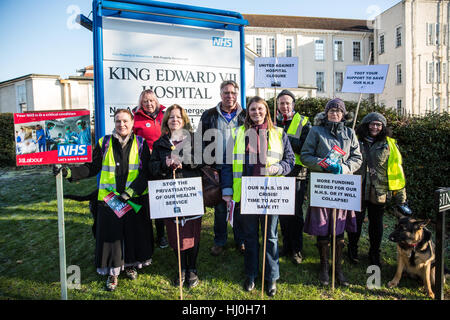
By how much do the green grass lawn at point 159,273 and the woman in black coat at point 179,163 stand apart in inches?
13.7

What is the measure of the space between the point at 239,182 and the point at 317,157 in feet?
3.28

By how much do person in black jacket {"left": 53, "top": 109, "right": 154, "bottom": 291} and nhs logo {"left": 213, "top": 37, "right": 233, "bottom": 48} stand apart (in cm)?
219

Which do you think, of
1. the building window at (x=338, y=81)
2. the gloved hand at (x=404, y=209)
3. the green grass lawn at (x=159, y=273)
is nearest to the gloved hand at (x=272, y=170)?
the green grass lawn at (x=159, y=273)

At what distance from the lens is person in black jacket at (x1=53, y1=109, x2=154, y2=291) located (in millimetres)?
3428

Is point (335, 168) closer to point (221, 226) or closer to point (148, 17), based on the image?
point (221, 226)

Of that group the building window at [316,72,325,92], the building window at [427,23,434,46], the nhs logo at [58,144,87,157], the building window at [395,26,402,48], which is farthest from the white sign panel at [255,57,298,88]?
the building window at [316,72,325,92]

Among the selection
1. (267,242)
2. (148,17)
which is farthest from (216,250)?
(148,17)

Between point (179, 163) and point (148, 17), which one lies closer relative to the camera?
point (179, 163)

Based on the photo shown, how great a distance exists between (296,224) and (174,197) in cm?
177

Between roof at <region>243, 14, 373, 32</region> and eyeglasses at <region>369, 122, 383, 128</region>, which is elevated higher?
roof at <region>243, 14, 373, 32</region>

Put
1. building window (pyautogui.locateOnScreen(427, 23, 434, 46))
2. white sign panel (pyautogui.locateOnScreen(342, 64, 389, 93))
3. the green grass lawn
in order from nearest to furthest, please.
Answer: the green grass lawn → white sign panel (pyautogui.locateOnScreen(342, 64, 389, 93)) → building window (pyautogui.locateOnScreen(427, 23, 434, 46))

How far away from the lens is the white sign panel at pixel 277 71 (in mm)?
4246

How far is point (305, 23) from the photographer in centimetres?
3681

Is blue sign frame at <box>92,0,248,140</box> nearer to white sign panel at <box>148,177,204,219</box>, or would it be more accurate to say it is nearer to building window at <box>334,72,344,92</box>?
white sign panel at <box>148,177,204,219</box>
